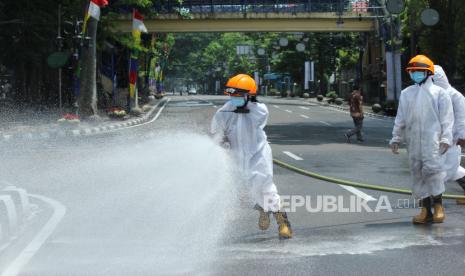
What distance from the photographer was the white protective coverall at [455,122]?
8.12 meters

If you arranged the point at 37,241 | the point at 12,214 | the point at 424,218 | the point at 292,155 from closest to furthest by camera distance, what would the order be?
the point at 37,241 < the point at 12,214 < the point at 424,218 < the point at 292,155

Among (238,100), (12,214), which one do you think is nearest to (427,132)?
(238,100)

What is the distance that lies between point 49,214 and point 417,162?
4133mm

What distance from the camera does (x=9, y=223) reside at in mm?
7555

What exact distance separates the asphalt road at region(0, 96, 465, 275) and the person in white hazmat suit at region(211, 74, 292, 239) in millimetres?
237

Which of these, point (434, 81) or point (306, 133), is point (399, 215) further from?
point (306, 133)

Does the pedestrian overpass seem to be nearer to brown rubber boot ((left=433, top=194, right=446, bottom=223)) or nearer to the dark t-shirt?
the dark t-shirt

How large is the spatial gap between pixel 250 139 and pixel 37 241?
220 centimetres

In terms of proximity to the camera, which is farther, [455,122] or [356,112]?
[356,112]

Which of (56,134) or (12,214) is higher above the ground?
(12,214)

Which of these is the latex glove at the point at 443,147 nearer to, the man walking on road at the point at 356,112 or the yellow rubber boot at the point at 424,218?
the yellow rubber boot at the point at 424,218

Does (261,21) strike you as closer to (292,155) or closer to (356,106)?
(356,106)

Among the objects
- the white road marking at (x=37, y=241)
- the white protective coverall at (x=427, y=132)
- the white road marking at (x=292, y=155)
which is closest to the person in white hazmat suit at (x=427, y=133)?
the white protective coverall at (x=427, y=132)

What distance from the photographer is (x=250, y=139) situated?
718cm
